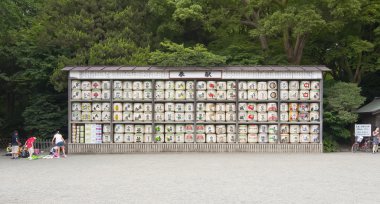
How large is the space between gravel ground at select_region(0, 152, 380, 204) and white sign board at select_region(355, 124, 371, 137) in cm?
588

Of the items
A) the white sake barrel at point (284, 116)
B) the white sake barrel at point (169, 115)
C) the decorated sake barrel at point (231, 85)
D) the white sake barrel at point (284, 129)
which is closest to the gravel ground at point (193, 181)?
the white sake barrel at point (284, 129)

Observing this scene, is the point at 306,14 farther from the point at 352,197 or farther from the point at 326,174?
the point at 352,197

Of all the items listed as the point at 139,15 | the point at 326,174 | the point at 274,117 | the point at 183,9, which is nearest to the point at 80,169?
the point at 326,174

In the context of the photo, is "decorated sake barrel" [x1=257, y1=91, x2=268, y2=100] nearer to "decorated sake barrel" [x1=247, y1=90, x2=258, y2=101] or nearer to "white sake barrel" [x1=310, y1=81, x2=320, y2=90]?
"decorated sake barrel" [x1=247, y1=90, x2=258, y2=101]

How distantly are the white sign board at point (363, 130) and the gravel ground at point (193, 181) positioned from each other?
19.3 feet

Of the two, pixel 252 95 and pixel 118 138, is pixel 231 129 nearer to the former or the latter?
pixel 252 95

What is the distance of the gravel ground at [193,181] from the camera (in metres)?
10.3

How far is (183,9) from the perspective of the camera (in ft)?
90.7

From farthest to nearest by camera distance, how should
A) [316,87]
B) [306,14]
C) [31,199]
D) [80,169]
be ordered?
[306,14] < [316,87] < [80,169] < [31,199]

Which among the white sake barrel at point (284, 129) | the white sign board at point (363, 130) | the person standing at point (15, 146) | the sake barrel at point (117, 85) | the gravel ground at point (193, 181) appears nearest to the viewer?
the gravel ground at point (193, 181)

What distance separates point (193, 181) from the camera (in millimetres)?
12727

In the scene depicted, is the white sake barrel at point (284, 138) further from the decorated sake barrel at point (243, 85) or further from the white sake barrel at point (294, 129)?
the decorated sake barrel at point (243, 85)

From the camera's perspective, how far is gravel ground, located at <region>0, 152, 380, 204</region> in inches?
406

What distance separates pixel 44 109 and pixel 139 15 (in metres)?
9.24
